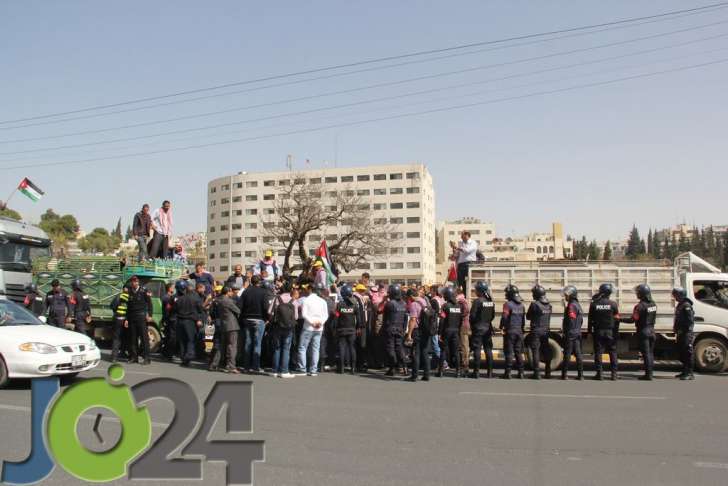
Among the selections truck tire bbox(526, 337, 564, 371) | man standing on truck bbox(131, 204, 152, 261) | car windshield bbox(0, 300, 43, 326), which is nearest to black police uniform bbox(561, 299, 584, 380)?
truck tire bbox(526, 337, 564, 371)

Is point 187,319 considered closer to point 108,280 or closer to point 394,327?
point 108,280

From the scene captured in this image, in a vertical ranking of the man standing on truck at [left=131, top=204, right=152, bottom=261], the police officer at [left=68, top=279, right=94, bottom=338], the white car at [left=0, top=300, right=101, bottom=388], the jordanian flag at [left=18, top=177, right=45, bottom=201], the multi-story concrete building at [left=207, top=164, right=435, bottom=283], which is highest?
the multi-story concrete building at [left=207, top=164, right=435, bottom=283]

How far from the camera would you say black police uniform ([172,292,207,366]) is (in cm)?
1405

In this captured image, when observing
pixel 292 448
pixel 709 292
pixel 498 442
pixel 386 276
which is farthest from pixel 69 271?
pixel 386 276

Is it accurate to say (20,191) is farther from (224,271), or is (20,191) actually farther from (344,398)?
(224,271)

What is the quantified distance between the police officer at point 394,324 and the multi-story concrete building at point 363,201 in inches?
3444

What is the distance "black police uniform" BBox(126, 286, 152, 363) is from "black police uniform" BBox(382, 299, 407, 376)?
5.39 metres

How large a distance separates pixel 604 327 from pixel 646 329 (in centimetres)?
85

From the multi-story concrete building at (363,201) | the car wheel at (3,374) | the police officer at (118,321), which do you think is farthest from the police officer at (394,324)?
the multi-story concrete building at (363,201)

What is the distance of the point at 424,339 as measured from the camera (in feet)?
41.2

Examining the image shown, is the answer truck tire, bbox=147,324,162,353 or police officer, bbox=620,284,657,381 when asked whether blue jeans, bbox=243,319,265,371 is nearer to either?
truck tire, bbox=147,324,162,353

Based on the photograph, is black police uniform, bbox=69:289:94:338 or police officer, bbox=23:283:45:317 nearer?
black police uniform, bbox=69:289:94:338

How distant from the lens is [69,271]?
1800 cm

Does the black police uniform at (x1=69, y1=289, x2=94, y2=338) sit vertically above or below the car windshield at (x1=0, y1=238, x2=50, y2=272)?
below
